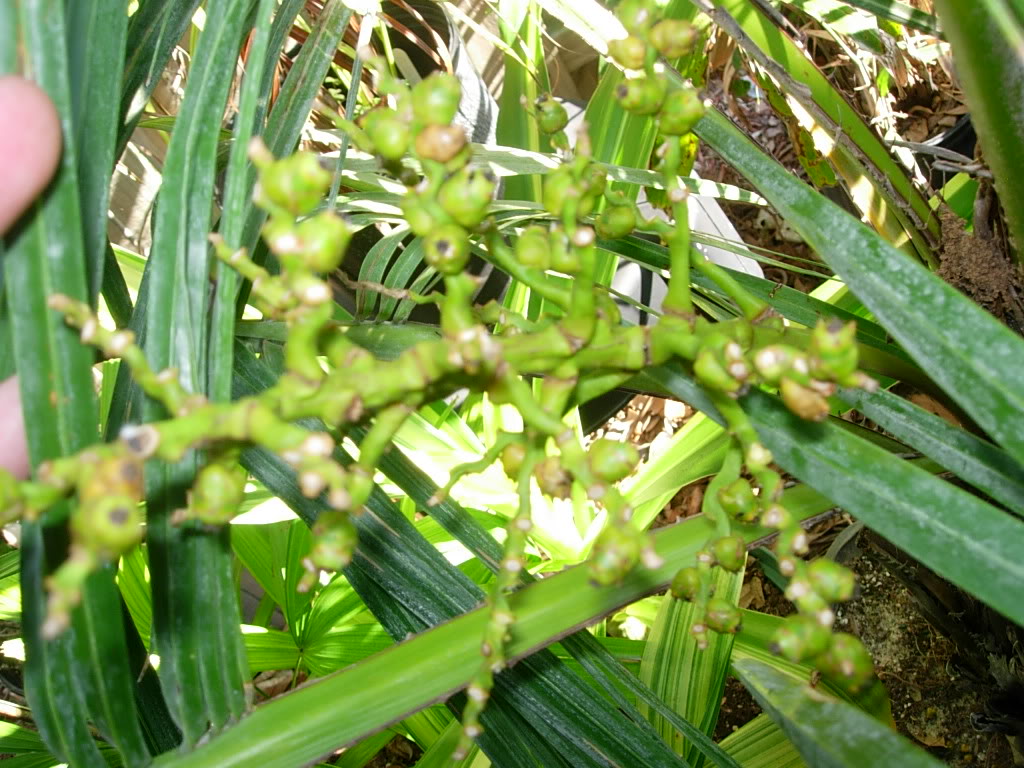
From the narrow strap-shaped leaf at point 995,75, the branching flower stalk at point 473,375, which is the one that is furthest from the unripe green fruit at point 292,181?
the narrow strap-shaped leaf at point 995,75

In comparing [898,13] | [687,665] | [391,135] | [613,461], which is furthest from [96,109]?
[687,665]

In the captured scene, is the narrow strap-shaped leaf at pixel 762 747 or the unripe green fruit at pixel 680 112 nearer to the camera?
the unripe green fruit at pixel 680 112

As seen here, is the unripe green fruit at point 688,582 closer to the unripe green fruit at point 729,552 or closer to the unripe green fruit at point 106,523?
the unripe green fruit at point 729,552

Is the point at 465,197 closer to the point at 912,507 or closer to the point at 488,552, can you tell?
the point at 912,507

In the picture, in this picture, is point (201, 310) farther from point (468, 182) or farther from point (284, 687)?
point (284, 687)

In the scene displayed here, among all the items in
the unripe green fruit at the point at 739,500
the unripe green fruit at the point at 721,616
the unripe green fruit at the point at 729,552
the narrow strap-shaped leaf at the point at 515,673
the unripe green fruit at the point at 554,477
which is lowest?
the narrow strap-shaped leaf at the point at 515,673

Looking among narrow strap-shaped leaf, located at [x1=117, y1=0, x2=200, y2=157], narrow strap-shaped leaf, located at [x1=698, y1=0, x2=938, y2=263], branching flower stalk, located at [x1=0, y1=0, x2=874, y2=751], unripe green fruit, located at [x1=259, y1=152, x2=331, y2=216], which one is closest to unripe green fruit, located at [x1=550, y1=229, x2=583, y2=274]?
branching flower stalk, located at [x1=0, y1=0, x2=874, y2=751]

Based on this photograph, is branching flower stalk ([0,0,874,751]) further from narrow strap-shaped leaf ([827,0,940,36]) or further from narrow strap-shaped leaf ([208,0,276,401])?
narrow strap-shaped leaf ([827,0,940,36])
